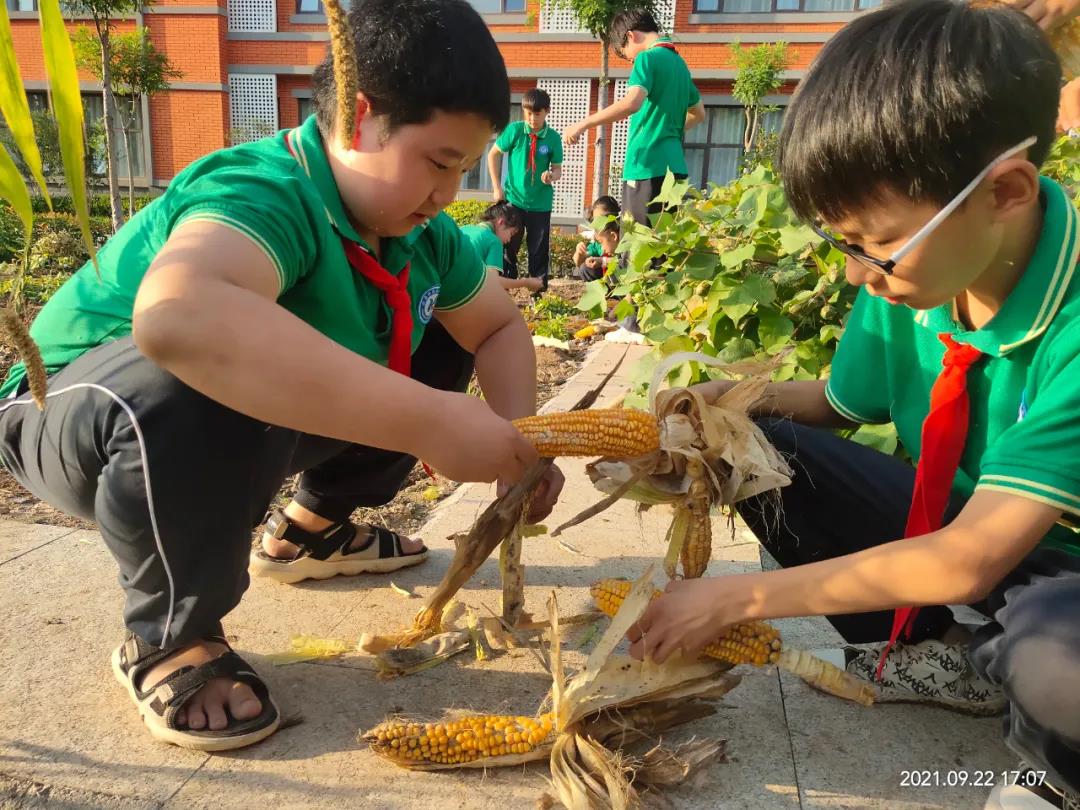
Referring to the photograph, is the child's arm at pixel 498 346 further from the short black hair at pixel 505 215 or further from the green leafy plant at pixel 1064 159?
the short black hair at pixel 505 215

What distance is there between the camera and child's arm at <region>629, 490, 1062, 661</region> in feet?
4.85

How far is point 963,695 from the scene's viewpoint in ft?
6.39

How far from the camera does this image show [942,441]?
70.0 inches

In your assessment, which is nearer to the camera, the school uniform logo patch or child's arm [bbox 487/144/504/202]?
the school uniform logo patch

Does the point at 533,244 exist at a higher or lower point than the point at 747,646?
lower

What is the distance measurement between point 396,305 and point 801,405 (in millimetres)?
1136

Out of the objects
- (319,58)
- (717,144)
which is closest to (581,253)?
A: (717,144)

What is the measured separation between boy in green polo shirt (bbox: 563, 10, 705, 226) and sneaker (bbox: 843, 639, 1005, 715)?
4.75 m

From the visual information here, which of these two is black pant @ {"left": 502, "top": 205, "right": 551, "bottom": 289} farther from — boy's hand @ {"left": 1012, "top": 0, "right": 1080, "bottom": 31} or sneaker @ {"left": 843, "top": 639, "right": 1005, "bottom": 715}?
sneaker @ {"left": 843, "top": 639, "right": 1005, "bottom": 715}

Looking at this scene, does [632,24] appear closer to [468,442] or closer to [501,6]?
[468,442]

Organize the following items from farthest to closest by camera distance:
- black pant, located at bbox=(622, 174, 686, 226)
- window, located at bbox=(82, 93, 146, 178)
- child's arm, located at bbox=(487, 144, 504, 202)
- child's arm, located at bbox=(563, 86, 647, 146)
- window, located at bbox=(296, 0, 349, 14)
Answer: window, located at bbox=(296, 0, 349, 14)
window, located at bbox=(82, 93, 146, 178)
child's arm, located at bbox=(487, 144, 504, 202)
black pant, located at bbox=(622, 174, 686, 226)
child's arm, located at bbox=(563, 86, 647, 146)

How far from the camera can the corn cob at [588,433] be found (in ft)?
5.68

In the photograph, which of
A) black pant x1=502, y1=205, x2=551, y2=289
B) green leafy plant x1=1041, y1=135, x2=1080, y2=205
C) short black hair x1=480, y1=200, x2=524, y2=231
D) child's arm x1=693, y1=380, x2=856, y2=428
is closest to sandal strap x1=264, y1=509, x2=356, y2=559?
child's arm x1=693, y1=380, x2=856, y2=428

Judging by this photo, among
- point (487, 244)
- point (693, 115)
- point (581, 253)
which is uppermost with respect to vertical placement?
point (693, 115)
